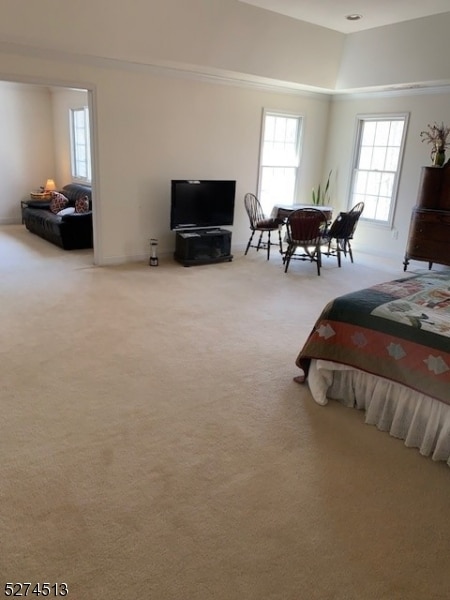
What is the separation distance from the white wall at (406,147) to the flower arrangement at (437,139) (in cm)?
8

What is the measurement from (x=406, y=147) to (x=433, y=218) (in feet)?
4.85

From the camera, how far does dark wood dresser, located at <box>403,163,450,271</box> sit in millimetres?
5660

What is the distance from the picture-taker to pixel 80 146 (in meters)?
8.26

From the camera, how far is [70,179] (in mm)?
8688

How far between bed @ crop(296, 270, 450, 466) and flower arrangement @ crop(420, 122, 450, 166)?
3.31 m

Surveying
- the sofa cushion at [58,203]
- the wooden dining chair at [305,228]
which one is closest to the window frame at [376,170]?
the wooden dining chair at [305,228]

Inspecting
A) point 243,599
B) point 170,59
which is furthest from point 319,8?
point 243,599

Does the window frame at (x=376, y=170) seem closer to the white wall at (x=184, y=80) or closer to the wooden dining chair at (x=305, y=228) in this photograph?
the white wall at (x=184, y=80)

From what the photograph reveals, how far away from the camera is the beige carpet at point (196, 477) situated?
5.62 feet

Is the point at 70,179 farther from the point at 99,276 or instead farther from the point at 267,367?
the point at 267,367

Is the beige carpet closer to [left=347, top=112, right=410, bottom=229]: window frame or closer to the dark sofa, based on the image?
the dark sofa

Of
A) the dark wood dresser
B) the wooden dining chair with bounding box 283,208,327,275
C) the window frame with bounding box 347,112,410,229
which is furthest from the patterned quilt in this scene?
the window frame with bounding box 347,112,410,229

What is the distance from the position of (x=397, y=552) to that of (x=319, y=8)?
221 inches

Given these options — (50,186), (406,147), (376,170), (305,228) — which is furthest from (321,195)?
(50,186)
